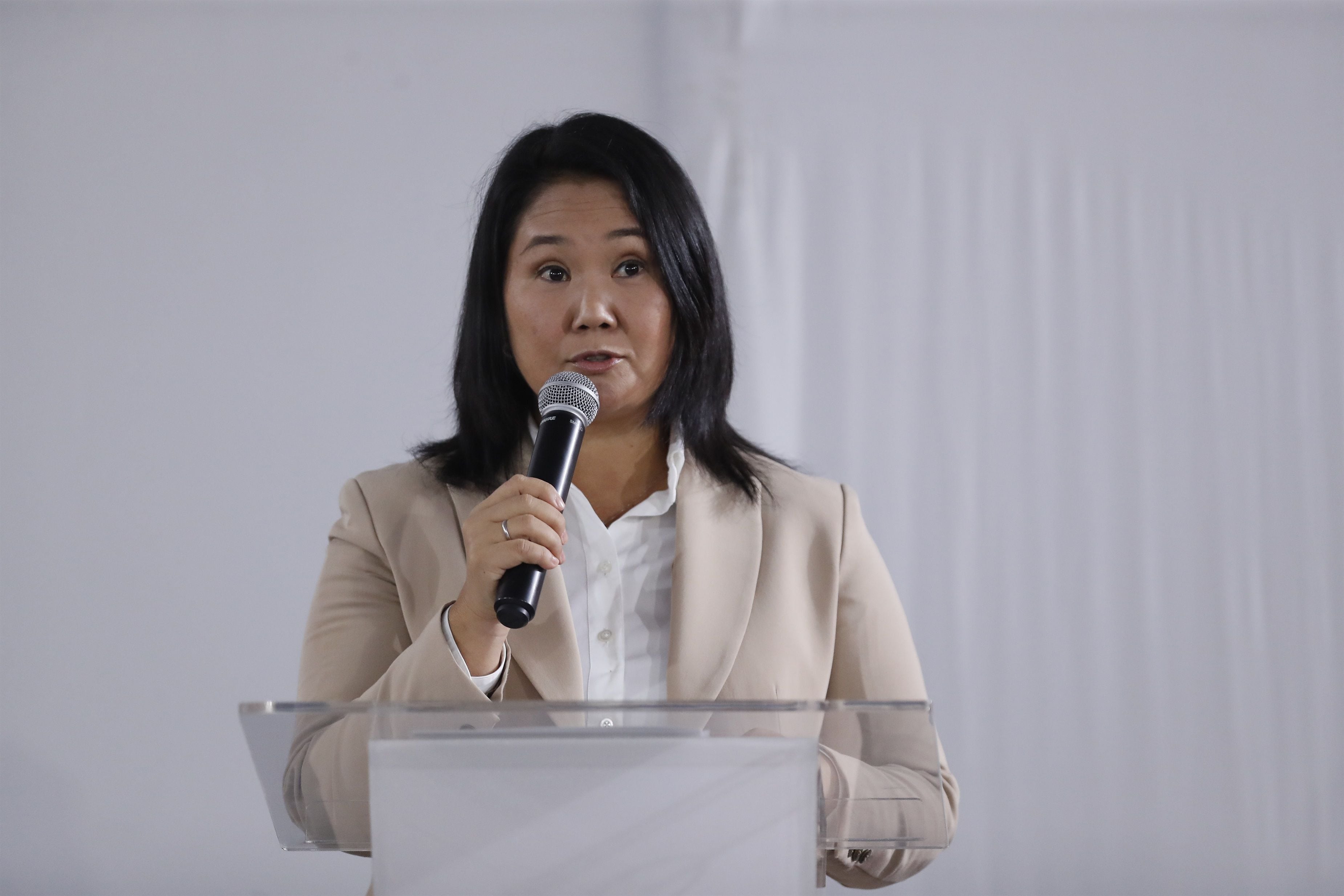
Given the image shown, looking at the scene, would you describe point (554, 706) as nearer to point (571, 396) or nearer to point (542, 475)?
point (542, 475)

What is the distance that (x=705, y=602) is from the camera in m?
1.32

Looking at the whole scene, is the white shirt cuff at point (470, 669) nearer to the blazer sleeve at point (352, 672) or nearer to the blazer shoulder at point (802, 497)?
the blazer sleeve at point (352, 672)

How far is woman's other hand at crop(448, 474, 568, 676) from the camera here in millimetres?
916

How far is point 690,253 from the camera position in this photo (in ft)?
4.69

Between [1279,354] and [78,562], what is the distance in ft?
8.99

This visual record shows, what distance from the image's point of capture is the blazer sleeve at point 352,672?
0.74 metres

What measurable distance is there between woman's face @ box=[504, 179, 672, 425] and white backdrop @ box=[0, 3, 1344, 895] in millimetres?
1327

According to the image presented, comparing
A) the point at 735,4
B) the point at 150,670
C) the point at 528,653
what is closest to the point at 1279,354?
the point at 735,4

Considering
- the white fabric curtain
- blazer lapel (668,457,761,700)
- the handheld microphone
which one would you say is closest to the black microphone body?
the handheld microphone

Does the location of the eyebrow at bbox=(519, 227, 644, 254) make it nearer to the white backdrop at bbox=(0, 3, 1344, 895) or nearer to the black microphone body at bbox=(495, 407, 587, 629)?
the black microphone body at bbox=(495, 407, 587, 629)

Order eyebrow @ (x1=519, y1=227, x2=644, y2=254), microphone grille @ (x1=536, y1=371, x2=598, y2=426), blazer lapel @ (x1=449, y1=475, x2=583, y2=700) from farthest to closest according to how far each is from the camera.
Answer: eyebrow @ (x1=519, y1=227, x2=644, y2=254) < blazer lapel @ (x1=449, y1=475, x2=583, y2=700) < microphone grille @ (x1=536, y1=371, x2=598, y2=426)

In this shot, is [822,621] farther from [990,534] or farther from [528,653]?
[990,534]

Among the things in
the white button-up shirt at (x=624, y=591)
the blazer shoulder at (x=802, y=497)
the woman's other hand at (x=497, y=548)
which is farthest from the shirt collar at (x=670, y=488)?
the woman's other hand at (x=497, y=548)

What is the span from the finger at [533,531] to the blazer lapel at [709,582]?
1.22 feet
